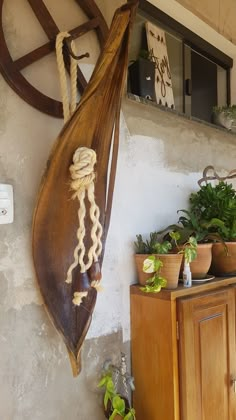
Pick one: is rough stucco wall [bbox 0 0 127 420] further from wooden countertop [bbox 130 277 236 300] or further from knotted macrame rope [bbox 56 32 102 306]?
wooden countertop [bbox 130 277 236 300]

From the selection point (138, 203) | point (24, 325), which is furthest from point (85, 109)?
point (24, 325)

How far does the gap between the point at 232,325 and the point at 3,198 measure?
2.78 feet

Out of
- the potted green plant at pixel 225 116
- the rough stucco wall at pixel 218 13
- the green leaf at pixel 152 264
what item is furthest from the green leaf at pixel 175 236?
the rough stucco wall at pixel 218 13

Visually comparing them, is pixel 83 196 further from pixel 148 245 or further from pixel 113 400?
pixel 113 400

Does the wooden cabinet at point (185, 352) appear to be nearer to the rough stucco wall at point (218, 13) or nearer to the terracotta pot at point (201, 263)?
the terracotta pot at point (201, 263)

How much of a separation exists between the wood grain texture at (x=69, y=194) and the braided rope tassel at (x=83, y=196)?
30 millimetres

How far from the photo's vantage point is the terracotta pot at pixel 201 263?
117cm

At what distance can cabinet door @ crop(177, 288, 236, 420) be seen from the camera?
3.30ft

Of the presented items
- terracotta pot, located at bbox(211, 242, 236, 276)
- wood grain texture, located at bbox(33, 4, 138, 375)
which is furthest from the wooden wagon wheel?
terracotta pot, located at bbox(211, 242, 236, 276)

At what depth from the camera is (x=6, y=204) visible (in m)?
0.85

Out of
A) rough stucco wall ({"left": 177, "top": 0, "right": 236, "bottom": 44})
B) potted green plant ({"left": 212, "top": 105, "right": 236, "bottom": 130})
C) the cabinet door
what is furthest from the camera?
potted green plant ({"left": 212, "top": 105, "right": 236, "bottom": 130})

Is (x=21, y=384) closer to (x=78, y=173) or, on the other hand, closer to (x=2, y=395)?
(x=2, y=395)

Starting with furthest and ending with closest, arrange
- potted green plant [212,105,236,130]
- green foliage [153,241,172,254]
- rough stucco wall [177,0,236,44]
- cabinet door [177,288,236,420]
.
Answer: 1. potted green plant [212,105,236,130]
2. rough stucco wall [177,0,236,44]
3. green foliage [153,241,172,254]
4. cabinet door [177,288,236,420]

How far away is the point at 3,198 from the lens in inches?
33.2
